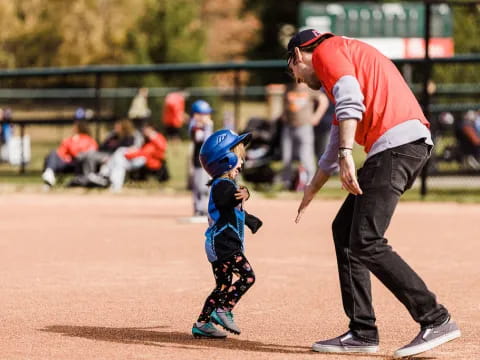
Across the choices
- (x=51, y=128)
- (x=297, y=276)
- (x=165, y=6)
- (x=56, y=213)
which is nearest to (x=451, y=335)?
(x=297, y=276)

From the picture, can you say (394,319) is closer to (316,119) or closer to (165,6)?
(316,119)

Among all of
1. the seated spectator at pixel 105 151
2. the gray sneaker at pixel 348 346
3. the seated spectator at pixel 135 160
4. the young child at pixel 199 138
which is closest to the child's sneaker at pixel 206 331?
the gray sneaker at pixel 348 346

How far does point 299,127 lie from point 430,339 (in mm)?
11454

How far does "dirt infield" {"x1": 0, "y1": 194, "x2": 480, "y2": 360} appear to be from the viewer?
6176 millimetres

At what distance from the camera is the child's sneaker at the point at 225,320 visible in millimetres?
6250

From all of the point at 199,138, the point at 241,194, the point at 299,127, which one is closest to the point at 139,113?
the point at 299,127

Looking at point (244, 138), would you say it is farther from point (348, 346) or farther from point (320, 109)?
point (320, 109)

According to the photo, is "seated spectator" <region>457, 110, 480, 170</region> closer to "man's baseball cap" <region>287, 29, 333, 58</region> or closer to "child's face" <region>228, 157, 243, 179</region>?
"child's face" <region>228, 157, 243, 179</region>

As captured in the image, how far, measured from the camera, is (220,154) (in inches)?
247

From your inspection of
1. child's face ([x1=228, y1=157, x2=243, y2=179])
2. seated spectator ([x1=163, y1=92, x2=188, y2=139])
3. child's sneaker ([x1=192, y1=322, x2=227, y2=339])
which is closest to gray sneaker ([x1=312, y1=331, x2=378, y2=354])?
child's sneaker ([x1=192, y1=322, x2=227, y2=339])

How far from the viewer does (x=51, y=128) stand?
24266 millimetres

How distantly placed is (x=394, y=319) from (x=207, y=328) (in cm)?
135

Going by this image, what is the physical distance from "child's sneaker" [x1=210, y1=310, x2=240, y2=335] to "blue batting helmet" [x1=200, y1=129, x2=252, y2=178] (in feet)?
2.53

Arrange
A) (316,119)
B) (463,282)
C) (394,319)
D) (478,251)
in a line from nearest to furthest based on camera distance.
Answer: (394,319)
(463,282)
(478,251)
(316,119)
